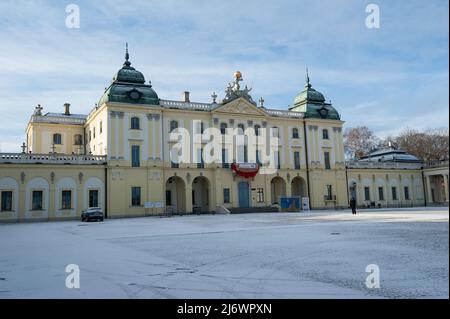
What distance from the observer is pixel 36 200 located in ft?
129

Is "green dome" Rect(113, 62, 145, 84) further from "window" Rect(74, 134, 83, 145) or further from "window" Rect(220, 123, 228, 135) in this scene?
"window" Rect(74, 134, 83, 145)

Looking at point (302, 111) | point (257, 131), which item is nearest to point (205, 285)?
point (257, 131)

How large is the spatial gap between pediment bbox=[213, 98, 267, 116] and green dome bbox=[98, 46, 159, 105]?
320 inches

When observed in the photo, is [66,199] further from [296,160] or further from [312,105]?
[312,105]

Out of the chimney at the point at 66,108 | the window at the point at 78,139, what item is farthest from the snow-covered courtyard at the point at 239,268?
the chimney at the point at 66,108

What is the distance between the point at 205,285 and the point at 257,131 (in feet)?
144

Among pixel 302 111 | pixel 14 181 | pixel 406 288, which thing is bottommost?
pixel 406 288

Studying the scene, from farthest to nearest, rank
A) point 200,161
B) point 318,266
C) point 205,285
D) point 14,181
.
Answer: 1. point 200,161
2. point 14,181
3. point 318,266
4. point 205,285

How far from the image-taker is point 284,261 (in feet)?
35.6

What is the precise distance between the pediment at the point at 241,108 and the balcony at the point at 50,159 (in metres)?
15.1

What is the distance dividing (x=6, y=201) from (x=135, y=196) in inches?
467

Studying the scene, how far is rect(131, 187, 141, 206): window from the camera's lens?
43688 millimetres

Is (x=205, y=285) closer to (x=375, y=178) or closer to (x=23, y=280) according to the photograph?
(x=23, y=280)
